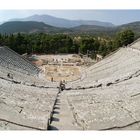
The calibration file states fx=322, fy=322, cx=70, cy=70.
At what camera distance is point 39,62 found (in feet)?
96.7

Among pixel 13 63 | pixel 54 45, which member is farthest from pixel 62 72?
pixel 54 45

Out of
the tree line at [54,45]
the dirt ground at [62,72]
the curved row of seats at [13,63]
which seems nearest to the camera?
the curved row of seats at [13,63]

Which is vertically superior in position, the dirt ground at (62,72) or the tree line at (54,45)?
the tree line at (54,45)

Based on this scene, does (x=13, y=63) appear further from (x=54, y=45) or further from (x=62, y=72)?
(x=54, y=45)

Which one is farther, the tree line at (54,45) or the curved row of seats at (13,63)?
the tree line at (54,45)

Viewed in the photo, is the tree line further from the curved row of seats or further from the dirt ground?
the curved row of seats

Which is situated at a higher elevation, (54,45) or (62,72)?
(54,45)

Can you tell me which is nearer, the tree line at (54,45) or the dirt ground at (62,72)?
the dirt ground at (62,72)

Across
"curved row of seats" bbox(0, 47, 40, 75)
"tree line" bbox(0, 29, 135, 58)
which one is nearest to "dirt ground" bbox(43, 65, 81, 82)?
"curved row of seats" bbox(0, 47, 40, 75)

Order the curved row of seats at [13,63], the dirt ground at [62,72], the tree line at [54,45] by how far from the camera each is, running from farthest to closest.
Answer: the tree line at [54,45]
the dirt ground at [62,72]
the curved row of seats at [13,63]

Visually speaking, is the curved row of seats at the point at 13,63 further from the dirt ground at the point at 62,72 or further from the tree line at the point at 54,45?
the tree line at the point at 54,45

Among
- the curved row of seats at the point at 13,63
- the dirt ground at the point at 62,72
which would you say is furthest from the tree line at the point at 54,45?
the curved row of seats at the point at 13,63
